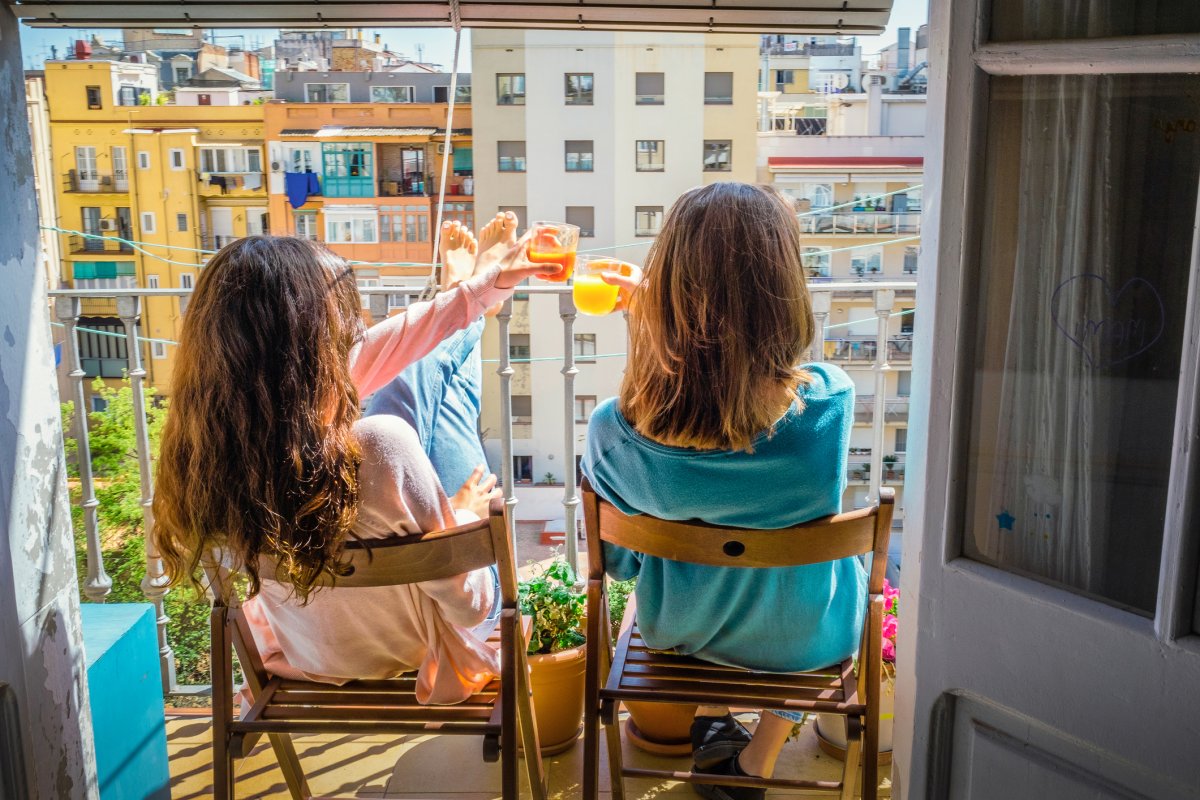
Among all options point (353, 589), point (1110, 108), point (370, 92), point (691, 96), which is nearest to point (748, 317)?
point (1110, 108)

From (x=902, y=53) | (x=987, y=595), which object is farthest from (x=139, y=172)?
(x=987, y=595)

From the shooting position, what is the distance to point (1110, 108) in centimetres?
97

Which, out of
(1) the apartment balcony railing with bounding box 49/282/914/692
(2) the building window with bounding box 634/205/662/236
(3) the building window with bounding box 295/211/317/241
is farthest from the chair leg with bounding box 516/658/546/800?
(3) the building window with bounding box 295/211/317/241

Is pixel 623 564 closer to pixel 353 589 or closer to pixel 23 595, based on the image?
pixel 353 589

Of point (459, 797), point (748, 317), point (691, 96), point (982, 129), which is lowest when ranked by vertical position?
point (459, 797)

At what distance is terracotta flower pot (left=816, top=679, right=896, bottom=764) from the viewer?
1.86m

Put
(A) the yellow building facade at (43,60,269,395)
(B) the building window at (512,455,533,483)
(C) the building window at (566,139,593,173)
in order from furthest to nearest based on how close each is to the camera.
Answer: (B) the building window at (512,455,533,483) → (C) the building window at (566,139,593,173) → (A) the yellow building facade at (43,60,269,395)

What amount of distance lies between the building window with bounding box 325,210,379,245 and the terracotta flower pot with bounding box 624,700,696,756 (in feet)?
90.4

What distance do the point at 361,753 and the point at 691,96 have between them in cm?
2591

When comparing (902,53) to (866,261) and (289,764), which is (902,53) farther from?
(289,764)

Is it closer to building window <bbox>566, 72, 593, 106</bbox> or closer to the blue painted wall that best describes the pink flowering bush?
the blue painted wall

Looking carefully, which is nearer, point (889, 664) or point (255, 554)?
point (255, 554)

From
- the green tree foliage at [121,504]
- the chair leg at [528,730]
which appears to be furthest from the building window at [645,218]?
the chair leg at [528,730]

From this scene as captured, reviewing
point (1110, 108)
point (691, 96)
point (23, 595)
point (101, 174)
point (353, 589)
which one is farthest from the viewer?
point (101, 174)
